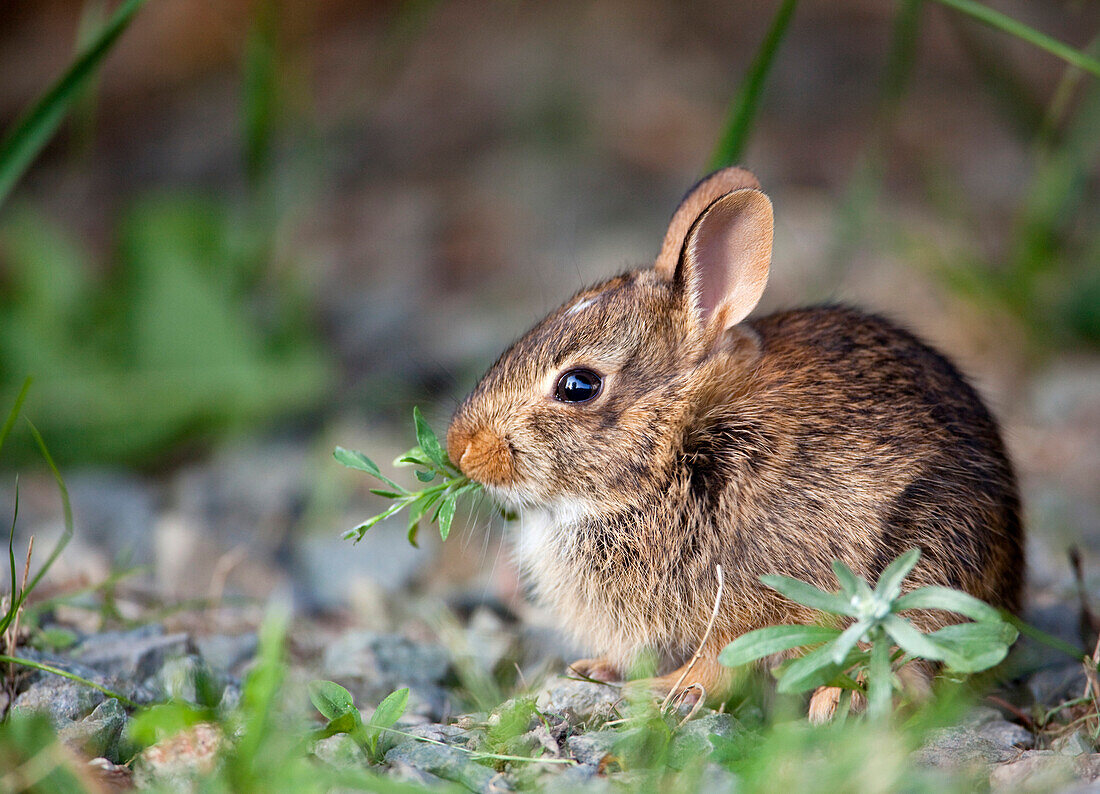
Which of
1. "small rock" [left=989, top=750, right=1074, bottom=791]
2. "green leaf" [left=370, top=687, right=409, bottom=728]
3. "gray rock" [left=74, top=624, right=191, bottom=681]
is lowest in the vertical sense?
"gray rock" [left=74, top=624, right=191, bottom=681]

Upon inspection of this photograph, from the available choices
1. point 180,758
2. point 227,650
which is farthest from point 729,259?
point 180,758

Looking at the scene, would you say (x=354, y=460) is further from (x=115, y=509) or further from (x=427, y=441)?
(x=115, y=509)

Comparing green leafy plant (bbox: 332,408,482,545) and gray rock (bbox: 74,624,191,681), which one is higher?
green leafy plant (bbox: 332,408,482,545)

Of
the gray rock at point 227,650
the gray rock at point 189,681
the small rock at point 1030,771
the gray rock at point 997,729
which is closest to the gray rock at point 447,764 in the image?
the gray rock at point 189,681

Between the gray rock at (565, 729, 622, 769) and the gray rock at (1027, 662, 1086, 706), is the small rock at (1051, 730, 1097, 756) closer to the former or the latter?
the gray rock at (1027, 662, 1086, 706)

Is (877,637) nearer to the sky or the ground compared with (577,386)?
nearer to the ground

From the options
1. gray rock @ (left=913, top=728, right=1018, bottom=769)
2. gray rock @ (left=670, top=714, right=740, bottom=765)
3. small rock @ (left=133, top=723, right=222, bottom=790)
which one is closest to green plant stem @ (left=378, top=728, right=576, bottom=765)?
gray rock @ (left=670, top=714, right=740, bottom=765)

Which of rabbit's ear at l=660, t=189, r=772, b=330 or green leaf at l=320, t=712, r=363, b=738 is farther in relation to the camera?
rabbit's ear at l=660, t=189, r=772, b=330

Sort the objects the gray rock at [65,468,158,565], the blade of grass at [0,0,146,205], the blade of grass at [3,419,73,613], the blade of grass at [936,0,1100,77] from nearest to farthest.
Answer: the blade of grass at [3,419,73,613], the blade of grass at [936,0,1100,77], the blade of grass at [0,0,146,205], the gray rock at [65,468,158,565]
